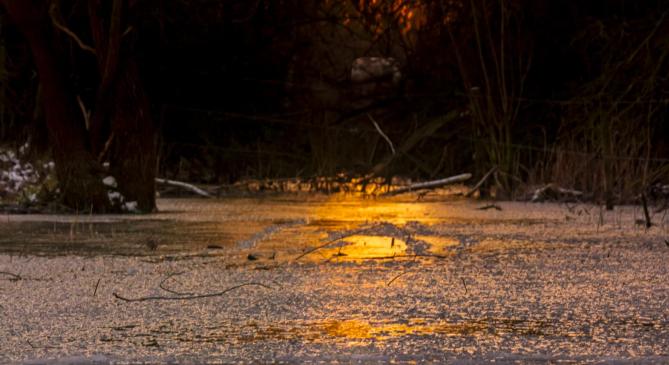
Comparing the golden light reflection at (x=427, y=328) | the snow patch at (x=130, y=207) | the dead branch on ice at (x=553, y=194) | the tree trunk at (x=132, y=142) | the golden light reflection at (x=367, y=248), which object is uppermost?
the tree trunk at (x=132, y=142)

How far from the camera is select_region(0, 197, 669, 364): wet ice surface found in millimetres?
4629

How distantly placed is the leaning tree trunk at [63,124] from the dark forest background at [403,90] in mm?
629

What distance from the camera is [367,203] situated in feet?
42.9

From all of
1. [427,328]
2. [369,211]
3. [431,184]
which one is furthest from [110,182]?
[427,328]

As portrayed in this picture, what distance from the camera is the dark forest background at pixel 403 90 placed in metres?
13.4

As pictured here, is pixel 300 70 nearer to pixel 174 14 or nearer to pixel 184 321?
pixel 174 14

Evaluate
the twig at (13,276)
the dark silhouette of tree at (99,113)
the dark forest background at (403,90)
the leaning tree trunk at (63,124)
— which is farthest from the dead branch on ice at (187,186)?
the twig at (13,276)

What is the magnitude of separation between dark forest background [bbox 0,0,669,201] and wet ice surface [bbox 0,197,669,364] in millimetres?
3177

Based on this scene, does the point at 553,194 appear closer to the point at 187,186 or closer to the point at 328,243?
the point at 187,186

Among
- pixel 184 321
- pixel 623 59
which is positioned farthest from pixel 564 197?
pixel 184 321

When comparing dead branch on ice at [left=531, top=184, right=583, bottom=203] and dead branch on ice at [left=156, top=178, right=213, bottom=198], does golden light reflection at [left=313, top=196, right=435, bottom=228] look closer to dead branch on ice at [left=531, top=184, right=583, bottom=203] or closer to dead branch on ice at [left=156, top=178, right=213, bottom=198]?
dead branch on ice at [left=531, top=184, right=583, bottom=203]

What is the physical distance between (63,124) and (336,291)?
5968 mm

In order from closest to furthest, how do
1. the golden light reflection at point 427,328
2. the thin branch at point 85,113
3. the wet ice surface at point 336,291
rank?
the wet ice surface at point 336,291
the golden light reflection at point 427,328
the thin branch at point 85,113

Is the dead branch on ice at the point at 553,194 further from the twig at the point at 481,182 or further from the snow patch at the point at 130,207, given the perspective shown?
the snow patch at the point at 130,207
